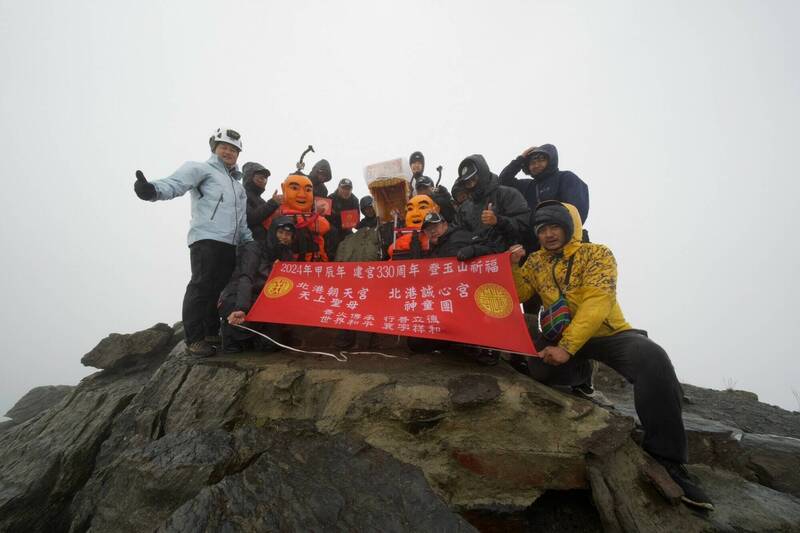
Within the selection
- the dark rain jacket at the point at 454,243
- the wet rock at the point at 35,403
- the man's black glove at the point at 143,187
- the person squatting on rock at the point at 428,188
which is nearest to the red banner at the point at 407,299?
the dark rain jacket at the point at 454,243

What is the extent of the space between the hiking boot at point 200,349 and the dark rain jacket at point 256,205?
2.43 m

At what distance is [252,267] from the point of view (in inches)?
207

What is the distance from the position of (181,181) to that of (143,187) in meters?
0.62

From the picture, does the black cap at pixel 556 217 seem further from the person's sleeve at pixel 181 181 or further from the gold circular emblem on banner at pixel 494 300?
the person's sleeve at pixel 181 181

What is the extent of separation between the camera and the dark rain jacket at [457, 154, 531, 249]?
16.4 ft

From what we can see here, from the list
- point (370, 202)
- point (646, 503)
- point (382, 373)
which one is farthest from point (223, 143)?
point (646, 503)

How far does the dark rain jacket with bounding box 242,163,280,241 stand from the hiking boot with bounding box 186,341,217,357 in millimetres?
2429

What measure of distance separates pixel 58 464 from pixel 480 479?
536 cm

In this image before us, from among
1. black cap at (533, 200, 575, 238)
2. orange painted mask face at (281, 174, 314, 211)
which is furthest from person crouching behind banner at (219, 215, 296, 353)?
black cap at (533, 200, 575, 238)

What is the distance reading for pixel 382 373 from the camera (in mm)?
3984

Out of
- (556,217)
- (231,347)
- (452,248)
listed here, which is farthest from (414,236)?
(231,347)

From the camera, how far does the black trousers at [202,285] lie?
504 centimetres

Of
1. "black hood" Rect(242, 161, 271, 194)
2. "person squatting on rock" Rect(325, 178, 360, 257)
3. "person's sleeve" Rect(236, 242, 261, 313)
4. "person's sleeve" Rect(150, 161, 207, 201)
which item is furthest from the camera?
"person squatting on rock" Rect(325, 178, 360, 257)

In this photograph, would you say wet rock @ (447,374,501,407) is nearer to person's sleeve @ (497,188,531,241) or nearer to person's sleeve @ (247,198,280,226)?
person's sleeve @ (497,188,531,241)
